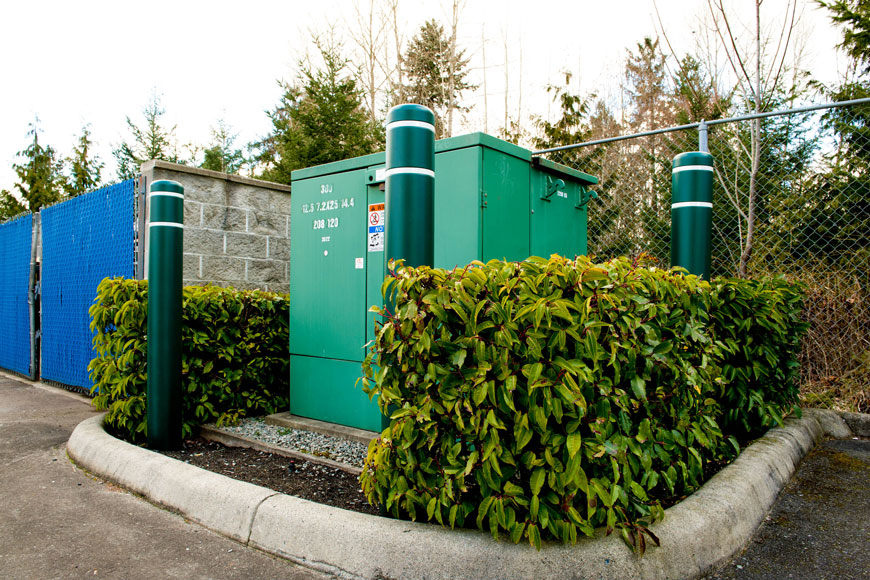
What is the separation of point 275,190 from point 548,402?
16.8ft

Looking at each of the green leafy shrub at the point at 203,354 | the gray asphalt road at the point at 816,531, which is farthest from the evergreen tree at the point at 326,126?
the gray asphalt road at the point at 816,531

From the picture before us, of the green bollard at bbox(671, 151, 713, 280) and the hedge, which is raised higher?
the green bollard at bbox(671, 151, 713, 280)

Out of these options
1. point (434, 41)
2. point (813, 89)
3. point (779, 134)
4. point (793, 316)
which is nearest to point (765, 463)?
point (793, 316)

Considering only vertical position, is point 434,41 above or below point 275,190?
above

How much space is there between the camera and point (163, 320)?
3684mm

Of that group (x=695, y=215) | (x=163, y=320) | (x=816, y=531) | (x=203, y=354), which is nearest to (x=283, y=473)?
(x=163, y=320)

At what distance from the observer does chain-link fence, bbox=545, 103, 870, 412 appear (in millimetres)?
4375

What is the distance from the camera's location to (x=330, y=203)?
3.98 meters

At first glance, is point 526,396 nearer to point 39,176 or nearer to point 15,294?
point 15,294

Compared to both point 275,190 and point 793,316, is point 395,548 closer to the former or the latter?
point 793,316

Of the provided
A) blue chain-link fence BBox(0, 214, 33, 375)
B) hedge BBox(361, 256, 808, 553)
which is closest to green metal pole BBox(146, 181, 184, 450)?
hedge BBox(361, 256, 808, 553)

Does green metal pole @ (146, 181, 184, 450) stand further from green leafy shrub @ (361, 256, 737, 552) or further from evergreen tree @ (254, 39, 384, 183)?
evergreen tree @ (254, 39, 384, 183)

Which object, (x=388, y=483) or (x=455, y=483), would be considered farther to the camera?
(x=388, y=483)

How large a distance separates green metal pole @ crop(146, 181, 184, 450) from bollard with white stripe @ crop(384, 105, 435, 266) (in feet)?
6.69
